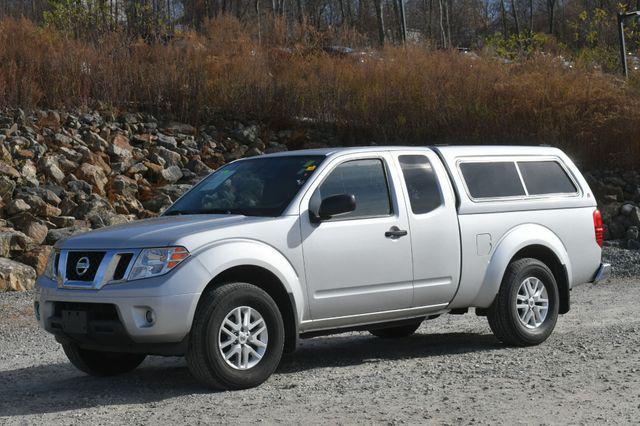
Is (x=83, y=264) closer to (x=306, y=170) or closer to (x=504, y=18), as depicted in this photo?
(x=306, y=170)

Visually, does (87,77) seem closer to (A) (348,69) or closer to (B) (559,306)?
(A) (348,69)

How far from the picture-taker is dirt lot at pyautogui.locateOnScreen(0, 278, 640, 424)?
6.49 m

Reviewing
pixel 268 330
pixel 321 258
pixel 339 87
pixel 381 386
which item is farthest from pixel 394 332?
pixel 339 87

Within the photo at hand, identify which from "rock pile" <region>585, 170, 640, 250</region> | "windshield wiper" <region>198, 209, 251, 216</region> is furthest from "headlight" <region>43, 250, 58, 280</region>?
"rock pile" <region>585, 170, 640, 250</region>

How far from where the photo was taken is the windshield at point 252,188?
7.94 meters

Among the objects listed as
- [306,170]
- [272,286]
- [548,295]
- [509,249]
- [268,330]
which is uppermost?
[306,170]

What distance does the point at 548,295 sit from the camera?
30.9 ft

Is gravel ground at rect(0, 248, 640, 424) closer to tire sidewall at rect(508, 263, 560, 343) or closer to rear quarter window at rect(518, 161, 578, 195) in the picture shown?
tire sidewall at rect(508, 263, 560, 343)

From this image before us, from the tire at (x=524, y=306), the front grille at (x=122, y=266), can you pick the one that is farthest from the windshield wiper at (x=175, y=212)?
the tire at (x=524, y=306)

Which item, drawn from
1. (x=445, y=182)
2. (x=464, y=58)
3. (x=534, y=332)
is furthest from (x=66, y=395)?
(x=464, y=58)

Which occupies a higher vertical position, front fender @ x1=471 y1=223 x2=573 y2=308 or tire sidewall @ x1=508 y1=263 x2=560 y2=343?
front fender @ x1=471 y1=223 x2=573 y2=308

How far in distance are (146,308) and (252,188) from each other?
167cm

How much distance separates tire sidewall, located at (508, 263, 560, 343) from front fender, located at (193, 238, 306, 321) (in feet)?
7.57

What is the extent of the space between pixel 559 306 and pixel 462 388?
8.81 ft
